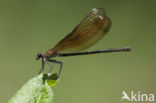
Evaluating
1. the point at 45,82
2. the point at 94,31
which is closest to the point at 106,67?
the point at 94,31

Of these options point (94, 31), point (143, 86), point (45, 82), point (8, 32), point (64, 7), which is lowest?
point (143, 86)

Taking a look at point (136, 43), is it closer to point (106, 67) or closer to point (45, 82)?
point (106, 67)

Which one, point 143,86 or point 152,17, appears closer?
point 143,86

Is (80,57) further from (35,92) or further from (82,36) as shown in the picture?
(35,92)

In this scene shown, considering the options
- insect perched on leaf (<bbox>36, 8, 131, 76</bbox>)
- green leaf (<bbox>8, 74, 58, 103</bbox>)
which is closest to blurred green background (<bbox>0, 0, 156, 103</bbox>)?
insect perched on leaf (<bbox>36, 8, 131, 76</bbox>)

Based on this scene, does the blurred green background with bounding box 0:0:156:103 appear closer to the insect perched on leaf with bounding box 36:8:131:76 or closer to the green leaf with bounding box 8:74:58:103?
the insect perched on leaf with bounding box 36:8:131:76

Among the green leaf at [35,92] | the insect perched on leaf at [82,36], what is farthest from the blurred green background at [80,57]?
the green leaf at [35,92]

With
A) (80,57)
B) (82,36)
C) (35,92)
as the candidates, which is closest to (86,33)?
(82,36)
